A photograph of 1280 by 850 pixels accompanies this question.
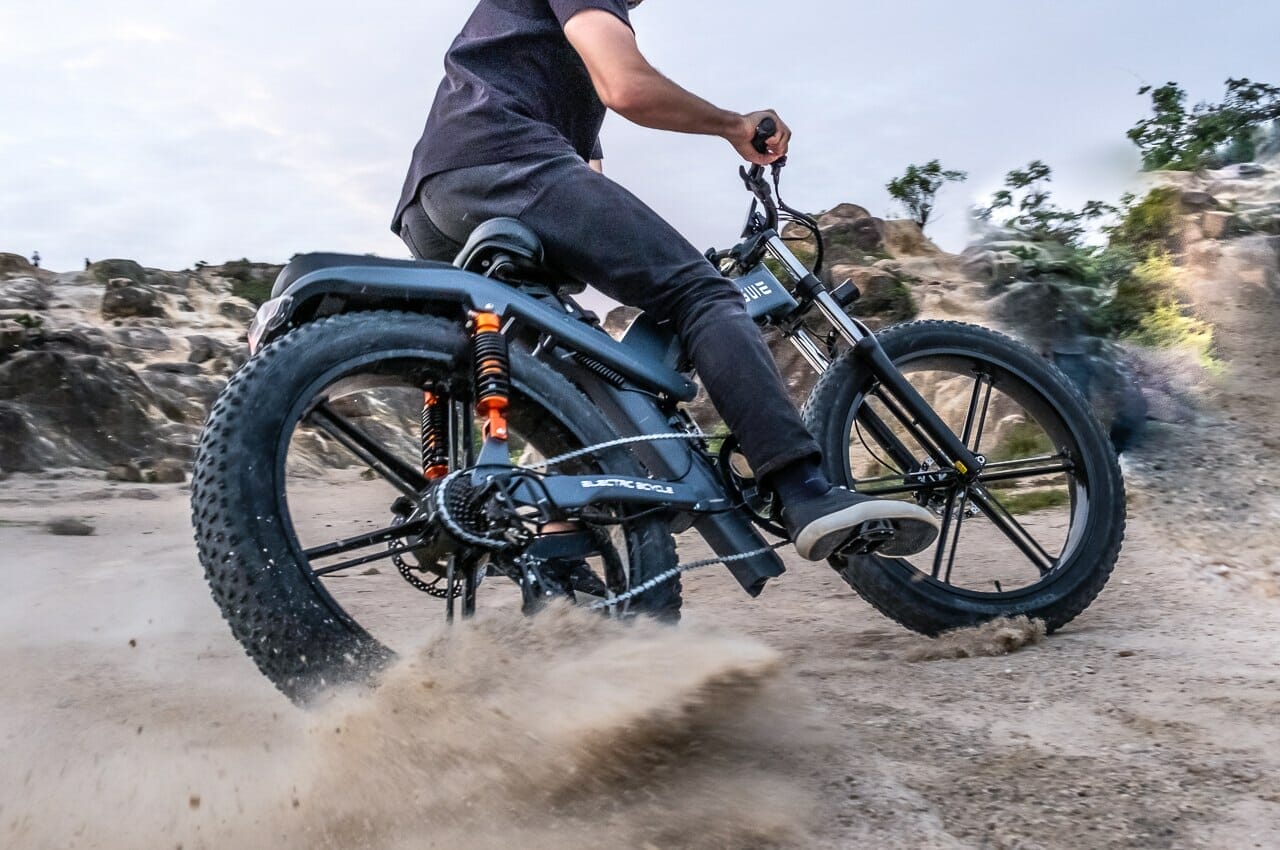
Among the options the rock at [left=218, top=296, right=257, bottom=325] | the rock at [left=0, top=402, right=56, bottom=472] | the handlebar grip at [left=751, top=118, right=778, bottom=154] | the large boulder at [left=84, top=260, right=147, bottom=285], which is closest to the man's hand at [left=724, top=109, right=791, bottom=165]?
the handlebar grip at [left=751, top=118, right=778, bottom=154]

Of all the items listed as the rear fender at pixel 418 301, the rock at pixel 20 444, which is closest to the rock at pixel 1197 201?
the rear fender at pixel 418 301

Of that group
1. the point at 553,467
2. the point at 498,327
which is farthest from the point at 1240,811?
the point at 498,327

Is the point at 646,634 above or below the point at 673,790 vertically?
above

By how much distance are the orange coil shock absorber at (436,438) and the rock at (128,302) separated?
45.0 feet

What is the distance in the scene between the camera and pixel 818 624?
3.42 m

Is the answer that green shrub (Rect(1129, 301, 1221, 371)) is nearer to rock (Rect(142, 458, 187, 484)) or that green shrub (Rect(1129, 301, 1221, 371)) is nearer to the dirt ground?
the dirt ground

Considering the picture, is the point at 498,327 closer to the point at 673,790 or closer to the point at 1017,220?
the point at 673,790

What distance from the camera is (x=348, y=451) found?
2348mm

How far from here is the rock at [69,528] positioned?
575cm

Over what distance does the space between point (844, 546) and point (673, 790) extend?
35.2 inches

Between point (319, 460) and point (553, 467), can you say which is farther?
point (319, 460)

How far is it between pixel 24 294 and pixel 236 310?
280cm

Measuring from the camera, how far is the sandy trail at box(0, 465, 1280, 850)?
1.62 meters

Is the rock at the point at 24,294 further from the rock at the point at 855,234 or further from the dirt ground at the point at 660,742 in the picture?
the dirt ground at the point at 660,742
